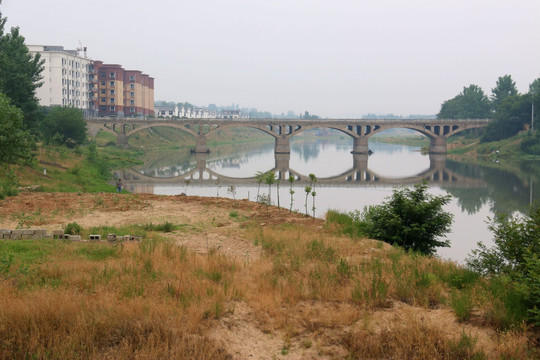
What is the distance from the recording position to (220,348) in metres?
7.41

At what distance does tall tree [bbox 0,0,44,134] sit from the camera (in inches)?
1391

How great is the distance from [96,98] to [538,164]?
3164 inches

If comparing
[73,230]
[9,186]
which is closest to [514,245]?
[73,230]

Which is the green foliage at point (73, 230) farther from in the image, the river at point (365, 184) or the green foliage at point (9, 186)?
the river at point (365, 184)

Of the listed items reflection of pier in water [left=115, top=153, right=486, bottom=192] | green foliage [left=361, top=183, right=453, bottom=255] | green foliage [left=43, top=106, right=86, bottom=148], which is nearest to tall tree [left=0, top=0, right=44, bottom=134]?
green foliage [left=43, top=106, right=86, bottom=148]

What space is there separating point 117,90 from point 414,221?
94368 millimetres

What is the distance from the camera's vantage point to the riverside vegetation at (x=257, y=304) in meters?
7.34

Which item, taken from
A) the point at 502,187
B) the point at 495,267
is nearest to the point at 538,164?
the point at 502,187

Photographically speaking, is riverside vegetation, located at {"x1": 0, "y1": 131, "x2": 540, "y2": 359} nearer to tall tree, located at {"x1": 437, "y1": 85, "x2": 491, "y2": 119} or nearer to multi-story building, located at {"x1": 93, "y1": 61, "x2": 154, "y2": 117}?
multi-story building, located at {"x1": 93, "y1": 61, "x2": 154, "y2": 117}

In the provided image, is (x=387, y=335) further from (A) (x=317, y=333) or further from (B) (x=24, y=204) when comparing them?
(B) (x=24, y=204)

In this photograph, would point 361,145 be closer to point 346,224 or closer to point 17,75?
point 17,75

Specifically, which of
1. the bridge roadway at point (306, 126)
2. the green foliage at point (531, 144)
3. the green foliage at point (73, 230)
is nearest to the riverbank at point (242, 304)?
the green foliage at point (73, 230)

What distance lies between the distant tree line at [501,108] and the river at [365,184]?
1930 centimetres

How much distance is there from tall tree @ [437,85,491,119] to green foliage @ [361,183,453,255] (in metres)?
99.2
